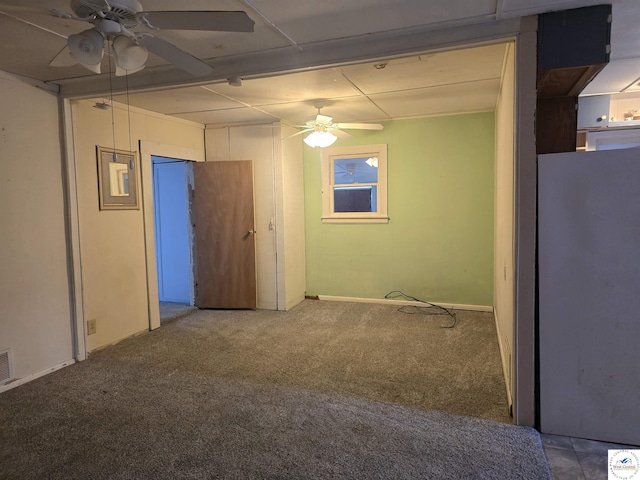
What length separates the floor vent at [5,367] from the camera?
9.84ft

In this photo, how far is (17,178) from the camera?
308 cm

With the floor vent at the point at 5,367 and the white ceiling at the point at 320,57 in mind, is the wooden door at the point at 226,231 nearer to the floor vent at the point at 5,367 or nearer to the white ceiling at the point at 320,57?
the white ceiling at the point at 320,57

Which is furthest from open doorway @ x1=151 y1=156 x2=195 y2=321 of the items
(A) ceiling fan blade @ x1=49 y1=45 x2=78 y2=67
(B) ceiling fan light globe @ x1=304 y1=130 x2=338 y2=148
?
(A) ceiling fan blade @ x1=49 y1=45 x2=78 y2=67

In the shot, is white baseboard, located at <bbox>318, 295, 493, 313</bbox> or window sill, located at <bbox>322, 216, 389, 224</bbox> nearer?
white baseboard, located at <bbox>318, 295, 493, 313</bbox>

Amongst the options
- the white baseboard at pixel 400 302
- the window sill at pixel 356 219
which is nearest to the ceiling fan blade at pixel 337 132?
the window sill at pixel 356 219

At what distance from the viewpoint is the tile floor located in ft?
6.49

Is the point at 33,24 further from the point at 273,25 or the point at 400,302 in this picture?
the point at 400,302

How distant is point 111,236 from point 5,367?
139 centimetres

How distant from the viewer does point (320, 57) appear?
107 inches

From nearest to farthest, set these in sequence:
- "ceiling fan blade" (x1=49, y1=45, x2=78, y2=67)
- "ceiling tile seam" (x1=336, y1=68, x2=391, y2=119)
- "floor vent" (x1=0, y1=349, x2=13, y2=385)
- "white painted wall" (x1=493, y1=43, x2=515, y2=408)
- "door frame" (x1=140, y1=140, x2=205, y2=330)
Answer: "ceiling fan blade" (x1=49, y1=45, x2=78, y2=67), "white painted wall" (x1=493, y1=43, x2=515, y2=408), "floor vent" (x1=0, y1=349, x2=13, y2=385), "ceiling tile seam" (x1=336, y1=68, x2=391, y2=119), "door frame" (x1=140, y1=140, x2=205, y2=330)

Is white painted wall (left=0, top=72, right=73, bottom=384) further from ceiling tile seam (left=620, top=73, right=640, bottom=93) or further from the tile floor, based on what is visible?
ceiling tile seam (left=620, top=73, right=640, bottom=93)

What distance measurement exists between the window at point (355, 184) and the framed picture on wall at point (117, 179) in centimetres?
236

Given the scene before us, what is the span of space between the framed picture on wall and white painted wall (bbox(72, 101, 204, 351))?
56mm

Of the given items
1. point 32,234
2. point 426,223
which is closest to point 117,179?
point 32,234
